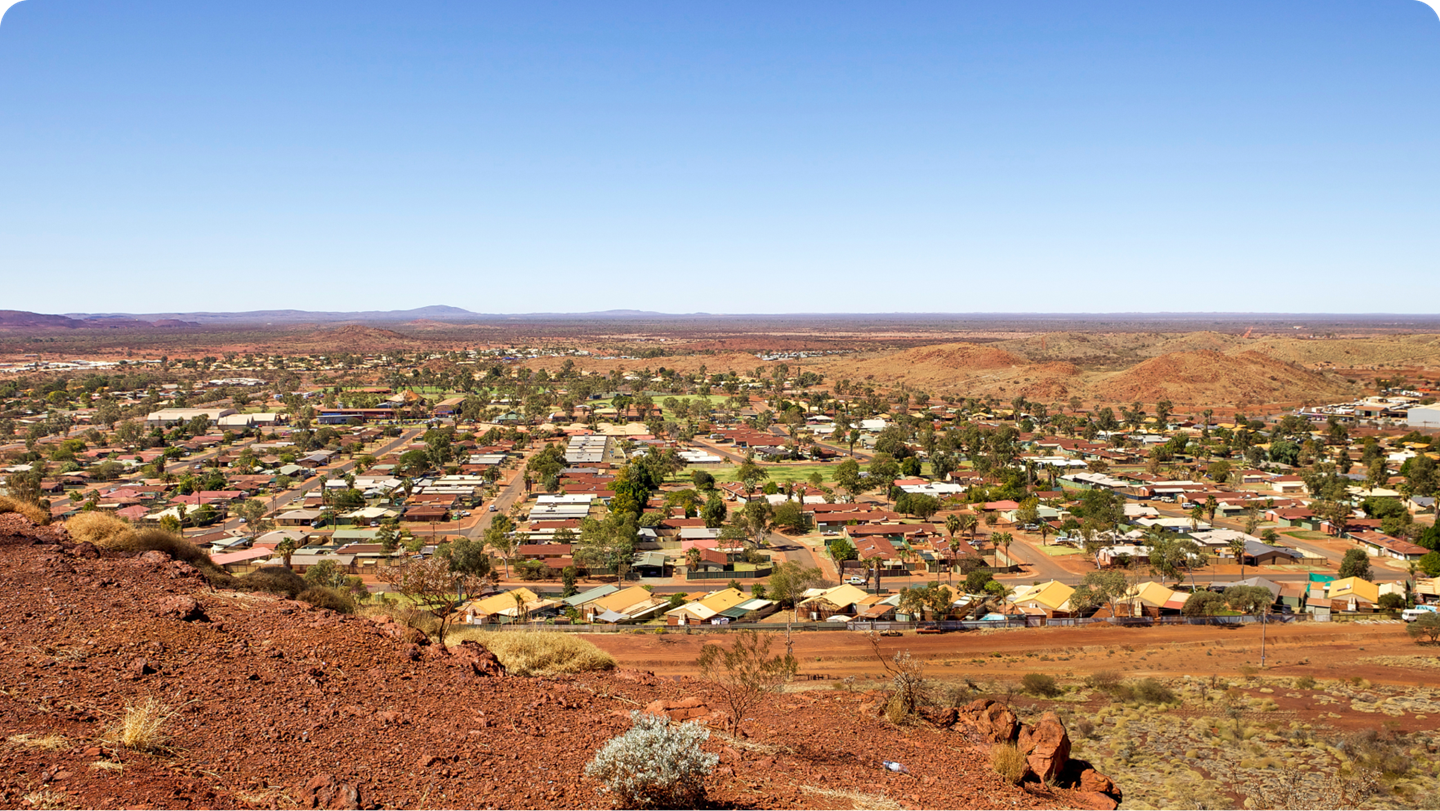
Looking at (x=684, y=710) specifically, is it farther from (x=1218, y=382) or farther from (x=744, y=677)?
(x=1218, y=382)

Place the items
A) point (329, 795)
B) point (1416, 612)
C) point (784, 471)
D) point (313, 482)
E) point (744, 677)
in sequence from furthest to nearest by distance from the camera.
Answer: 1. point (784, 471)
2. point (313, 482)
3. point (1416, 612)
4. point (744, 677)
5. point (329, 795)

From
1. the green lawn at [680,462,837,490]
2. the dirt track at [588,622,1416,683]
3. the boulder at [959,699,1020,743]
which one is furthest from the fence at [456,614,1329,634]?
the green lawn at [680,462,837,490]

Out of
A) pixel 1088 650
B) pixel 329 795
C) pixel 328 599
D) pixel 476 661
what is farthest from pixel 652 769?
pixel 1088 650

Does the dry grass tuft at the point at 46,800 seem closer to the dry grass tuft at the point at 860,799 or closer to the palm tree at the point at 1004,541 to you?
the dry grass tuft at the point at 860,799

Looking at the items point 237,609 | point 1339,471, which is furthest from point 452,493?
point 1339,471

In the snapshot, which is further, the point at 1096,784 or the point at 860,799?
the point at 1096,784

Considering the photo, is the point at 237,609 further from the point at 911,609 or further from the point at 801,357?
the point at 801,357
